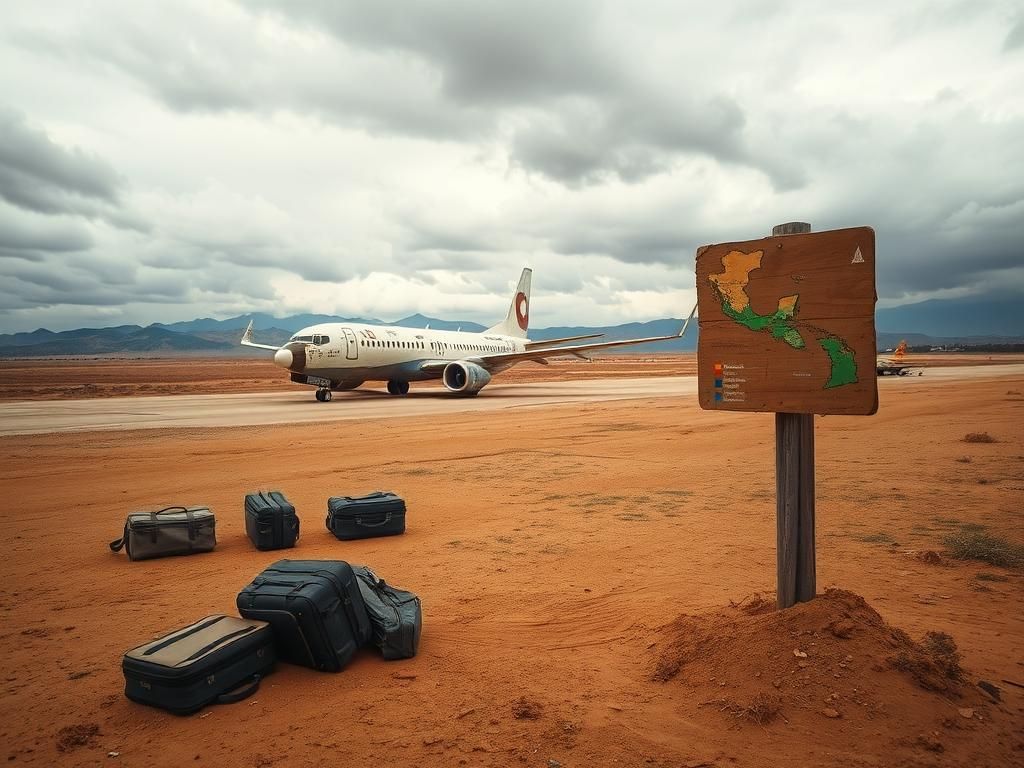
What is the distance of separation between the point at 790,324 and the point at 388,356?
27038 millimetres

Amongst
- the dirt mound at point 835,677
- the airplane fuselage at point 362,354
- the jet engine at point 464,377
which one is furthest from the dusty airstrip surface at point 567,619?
the jet engine at point 464,377

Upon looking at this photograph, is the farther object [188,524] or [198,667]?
[188,524]

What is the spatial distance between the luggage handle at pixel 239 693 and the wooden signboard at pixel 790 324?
3.32m

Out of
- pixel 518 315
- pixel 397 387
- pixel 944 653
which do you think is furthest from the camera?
pixel 518 315

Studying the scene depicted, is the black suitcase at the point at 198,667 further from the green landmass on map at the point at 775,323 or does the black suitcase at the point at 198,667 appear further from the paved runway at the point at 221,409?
the paved runway at the point at 221,409

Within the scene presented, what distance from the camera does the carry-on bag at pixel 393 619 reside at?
4.11 metres

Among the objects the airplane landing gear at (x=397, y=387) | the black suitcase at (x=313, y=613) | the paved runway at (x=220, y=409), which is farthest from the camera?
the airplane landing gear at (x=397, y=387)

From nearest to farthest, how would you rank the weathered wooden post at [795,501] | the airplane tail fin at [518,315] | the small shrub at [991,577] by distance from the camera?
the weathered wooden post at [795,501] → the small shrub at [991,577] → the airplane tail fin at [518,315]

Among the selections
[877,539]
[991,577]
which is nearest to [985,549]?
[991,577]

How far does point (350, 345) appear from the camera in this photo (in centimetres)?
2759

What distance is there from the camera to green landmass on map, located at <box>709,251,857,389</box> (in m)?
3.46

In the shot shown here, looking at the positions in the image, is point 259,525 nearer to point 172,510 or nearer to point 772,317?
point 172,510

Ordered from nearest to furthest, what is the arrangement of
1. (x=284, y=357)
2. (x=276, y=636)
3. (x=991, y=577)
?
(x=276, y=636) → (x=991, y=577) → (x=284, y=357)

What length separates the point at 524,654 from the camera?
4172 mm
